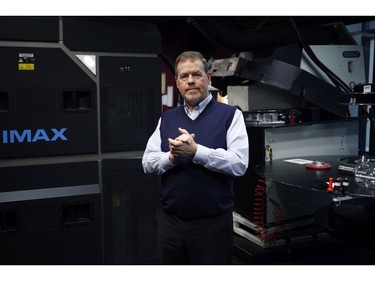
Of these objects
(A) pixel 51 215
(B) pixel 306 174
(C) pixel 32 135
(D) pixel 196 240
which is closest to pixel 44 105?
(C) pixel 32 135

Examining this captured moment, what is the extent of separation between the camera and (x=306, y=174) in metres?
2.26

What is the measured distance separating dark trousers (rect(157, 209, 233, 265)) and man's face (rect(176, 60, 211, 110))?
51 centimetres

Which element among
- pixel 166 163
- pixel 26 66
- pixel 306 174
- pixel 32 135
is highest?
pixel 26 66

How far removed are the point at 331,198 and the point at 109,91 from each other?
1.94 metres

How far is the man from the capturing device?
1.60m

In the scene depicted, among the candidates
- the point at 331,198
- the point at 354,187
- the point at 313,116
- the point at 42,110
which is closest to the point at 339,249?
the point at 331,198

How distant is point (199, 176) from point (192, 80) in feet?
1.33

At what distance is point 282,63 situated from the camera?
118 inches

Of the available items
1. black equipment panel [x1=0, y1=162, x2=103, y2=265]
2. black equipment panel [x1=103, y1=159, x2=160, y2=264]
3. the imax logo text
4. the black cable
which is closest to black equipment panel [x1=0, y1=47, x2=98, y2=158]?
the imax logo text

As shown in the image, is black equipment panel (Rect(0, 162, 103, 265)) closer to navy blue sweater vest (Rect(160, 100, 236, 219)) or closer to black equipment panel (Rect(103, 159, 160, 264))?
black equipment panel (Rect(103, 159, 160, 264))

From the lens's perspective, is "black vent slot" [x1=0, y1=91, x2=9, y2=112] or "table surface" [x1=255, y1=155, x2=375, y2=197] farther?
"black vent slot" [x1=0, y1=91, x2=9, y2=112]

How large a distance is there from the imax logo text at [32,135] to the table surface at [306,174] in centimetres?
119

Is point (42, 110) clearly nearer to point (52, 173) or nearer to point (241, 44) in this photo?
point (52, 173)

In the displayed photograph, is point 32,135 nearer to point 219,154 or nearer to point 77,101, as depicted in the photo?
point 77,101
